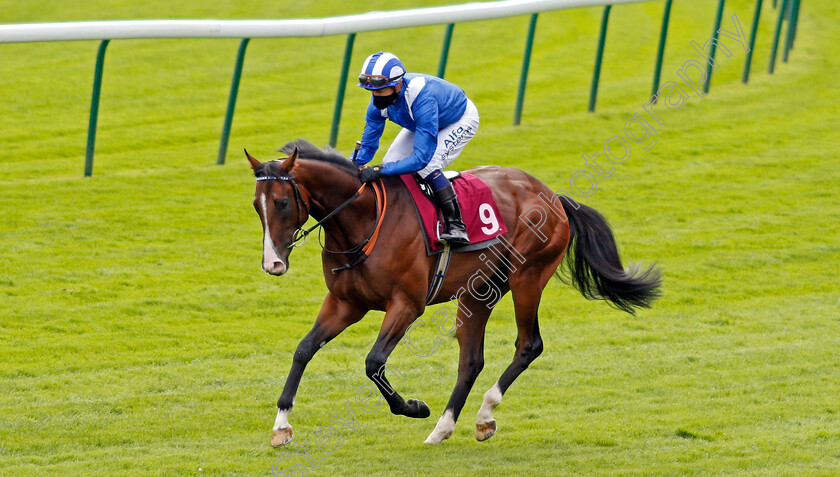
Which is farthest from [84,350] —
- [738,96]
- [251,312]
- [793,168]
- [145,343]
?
[738,96]

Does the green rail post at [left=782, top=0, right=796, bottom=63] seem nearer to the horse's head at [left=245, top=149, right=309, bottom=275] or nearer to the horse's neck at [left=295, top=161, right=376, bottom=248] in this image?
the horse's neck at [left=295, top=161, right=376, bottom=248]

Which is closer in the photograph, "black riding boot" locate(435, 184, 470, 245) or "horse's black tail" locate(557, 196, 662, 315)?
"black riding boot" locate(435, 184, 470, 245)

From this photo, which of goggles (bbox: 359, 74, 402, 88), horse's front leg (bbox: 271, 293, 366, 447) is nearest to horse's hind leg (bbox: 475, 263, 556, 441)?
horse's front leg (bbox: 271, 293, 366, 447)

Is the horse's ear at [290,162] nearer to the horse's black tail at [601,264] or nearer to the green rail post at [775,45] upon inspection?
the horse's black tail at [601,264]

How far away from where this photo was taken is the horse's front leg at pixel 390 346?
5301 mm

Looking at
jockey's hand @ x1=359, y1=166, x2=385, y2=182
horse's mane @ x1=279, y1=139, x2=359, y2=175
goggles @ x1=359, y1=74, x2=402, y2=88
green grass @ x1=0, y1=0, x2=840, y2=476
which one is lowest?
green grass @ x1=0, y1=0, x2=840, y2=476

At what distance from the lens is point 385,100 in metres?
5.62

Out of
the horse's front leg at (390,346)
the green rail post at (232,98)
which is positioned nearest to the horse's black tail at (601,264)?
the horse's front leg at (390,346)

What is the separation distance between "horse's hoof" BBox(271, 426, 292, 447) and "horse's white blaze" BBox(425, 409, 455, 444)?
834 mm

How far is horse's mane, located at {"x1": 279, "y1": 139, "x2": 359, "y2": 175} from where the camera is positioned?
5.44 meters

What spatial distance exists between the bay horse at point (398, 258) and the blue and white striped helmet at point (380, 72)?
1.47ft

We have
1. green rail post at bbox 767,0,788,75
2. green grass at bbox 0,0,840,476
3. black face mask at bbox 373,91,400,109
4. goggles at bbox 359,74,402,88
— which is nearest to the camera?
goggles at bbox 359,74,402,88

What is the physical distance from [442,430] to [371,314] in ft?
9.16

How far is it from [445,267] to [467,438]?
1039 millimetres
